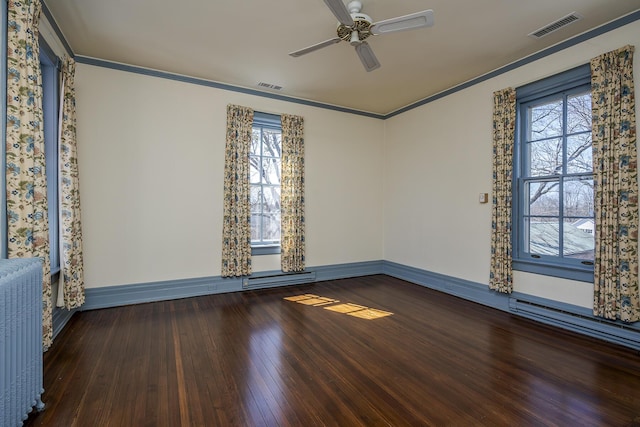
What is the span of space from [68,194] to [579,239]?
5.56 m

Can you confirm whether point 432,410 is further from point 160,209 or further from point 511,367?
point 160,209

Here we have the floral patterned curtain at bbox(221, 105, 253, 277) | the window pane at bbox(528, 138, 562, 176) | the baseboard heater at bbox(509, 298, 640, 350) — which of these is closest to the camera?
the baseboard heater at bbox(509, 298, 640, 350)

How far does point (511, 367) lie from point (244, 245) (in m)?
3.53

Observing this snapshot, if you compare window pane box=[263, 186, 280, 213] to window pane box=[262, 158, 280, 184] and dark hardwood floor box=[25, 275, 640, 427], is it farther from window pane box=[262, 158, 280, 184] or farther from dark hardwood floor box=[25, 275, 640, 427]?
dark hardwood floor box=[25, 275, 640, 427]

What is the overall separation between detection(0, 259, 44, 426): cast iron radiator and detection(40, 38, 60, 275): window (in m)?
1.58

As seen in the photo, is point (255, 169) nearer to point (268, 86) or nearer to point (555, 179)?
point (268, 86)

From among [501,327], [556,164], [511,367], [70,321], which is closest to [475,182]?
[556,164]

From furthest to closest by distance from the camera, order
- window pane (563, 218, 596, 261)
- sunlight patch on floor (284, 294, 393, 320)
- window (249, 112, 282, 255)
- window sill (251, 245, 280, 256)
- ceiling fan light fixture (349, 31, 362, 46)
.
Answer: window (249, 112, 282, 255) → window sill (251, 245, 280, 256) → sunlight patch on floor (284, 294, 393, 320) → window pane (563, 218, 596, 261) → ceiling fan light fixture (349, 31, 362, 46)

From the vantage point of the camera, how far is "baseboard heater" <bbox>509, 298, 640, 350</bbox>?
2854 mm

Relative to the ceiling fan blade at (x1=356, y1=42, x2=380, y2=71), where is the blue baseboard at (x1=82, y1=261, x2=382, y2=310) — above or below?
below

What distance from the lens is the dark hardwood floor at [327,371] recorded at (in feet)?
6.25

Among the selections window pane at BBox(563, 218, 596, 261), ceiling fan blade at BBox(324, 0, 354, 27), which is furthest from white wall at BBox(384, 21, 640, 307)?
ceiling fan blade at BBox(324, 0, 354, 27)

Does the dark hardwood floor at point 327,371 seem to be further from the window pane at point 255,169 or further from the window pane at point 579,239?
the window pane at point 255,169

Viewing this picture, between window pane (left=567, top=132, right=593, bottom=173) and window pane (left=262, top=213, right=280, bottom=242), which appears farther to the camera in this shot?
window pane (left=262, top=213, right=280, bottom=242)
